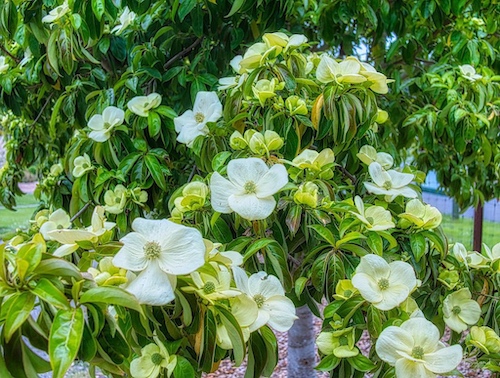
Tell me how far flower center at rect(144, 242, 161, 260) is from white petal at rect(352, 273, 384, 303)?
29 centimetres

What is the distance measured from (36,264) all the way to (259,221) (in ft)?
1.37

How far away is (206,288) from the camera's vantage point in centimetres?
56

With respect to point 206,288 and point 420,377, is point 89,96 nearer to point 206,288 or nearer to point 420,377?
point 206,288

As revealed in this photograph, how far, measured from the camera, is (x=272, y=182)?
28.5 inches

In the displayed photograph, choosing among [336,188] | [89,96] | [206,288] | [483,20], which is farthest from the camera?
[483,20]

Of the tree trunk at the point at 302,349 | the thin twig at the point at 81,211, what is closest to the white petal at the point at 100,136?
the thin twig at the point at 81,211

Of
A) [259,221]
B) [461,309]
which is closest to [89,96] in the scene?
[259,221]

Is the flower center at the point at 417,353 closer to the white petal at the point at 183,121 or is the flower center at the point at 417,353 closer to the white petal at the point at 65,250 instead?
the white petal at the point at 65,250

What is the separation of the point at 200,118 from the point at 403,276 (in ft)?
1.87

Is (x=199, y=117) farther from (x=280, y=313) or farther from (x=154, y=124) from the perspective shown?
(x=280, y=313)

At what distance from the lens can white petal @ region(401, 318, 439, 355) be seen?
0.63 m

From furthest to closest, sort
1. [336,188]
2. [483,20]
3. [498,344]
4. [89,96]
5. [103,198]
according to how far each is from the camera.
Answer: [483,20] < [89,96] < [103,198] < [336,188] < [498,344]

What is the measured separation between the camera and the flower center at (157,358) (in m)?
0.57

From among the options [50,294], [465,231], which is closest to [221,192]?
[50,294]
